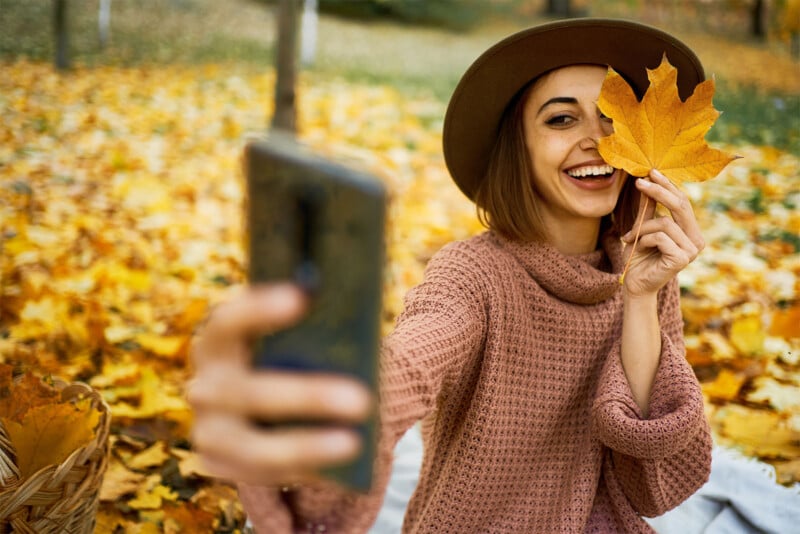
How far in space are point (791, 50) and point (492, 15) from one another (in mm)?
5479

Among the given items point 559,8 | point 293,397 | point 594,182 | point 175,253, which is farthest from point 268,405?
point 559,8

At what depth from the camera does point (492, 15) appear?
13656 millimetres

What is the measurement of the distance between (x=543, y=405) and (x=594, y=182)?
1.68 feet

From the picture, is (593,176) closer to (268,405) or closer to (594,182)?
(594,182)

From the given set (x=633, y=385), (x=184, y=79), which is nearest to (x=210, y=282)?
(x=633, y=385)

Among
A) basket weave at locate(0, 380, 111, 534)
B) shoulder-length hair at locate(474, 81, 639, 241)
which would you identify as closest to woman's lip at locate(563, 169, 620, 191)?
shoulder-length hair at locate(474, 81, 639, 241)

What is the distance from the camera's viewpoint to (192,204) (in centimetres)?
461

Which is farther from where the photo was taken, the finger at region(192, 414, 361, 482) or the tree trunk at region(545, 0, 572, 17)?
the tree trunk at region(545, 0, 572, 17)

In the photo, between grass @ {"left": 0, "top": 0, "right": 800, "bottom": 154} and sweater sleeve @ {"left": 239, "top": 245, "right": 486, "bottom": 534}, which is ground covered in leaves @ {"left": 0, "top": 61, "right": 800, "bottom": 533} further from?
grass @ {"left": 0, "top": 0, "right": 800, "bottom": 154}

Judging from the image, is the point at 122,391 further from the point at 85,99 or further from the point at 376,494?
the point at 85,99

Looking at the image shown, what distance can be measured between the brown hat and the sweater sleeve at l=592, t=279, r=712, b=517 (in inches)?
21.9

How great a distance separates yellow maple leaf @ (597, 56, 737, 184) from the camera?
4.63ft

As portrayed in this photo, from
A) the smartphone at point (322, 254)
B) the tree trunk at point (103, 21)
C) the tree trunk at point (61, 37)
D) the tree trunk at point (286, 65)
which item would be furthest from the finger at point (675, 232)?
the tree trunk at point (103, 21)

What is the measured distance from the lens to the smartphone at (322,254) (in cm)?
66
